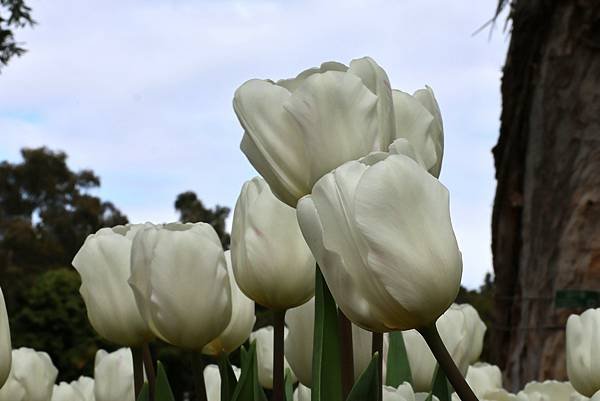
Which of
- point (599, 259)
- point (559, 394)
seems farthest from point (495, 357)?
point (559, 394)

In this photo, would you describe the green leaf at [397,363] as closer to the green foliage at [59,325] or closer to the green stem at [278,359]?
the green stem at [278,359]

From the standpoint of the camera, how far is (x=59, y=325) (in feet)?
58.4

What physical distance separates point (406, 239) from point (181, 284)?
0.37 m

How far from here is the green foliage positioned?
57.3 feet

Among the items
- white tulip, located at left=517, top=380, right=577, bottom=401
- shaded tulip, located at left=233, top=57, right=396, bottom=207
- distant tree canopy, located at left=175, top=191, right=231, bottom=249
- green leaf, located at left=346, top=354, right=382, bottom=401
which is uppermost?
distant tree canopy, located at left=175, top=191, right=231, bottom=249

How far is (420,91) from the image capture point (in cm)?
108

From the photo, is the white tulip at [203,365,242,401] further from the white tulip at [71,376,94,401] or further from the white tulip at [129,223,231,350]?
the white tulip at [129,223,231,350]

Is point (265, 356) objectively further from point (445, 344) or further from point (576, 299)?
point (576, 299)

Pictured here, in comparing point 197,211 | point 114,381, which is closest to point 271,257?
point 114,381

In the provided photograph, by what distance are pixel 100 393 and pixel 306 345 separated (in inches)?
14.7

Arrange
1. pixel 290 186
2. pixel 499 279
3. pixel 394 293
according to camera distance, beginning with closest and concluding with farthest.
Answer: pixel 394 293 → pixel 290 186 → pixel 499 279

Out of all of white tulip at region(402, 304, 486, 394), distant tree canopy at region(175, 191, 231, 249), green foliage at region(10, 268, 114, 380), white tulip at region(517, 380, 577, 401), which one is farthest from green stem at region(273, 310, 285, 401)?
distant tree canopy at region(175, 191, 231, 249)

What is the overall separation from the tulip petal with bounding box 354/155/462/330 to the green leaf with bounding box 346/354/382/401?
5 centimetres

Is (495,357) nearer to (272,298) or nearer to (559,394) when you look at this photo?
(559,394)
